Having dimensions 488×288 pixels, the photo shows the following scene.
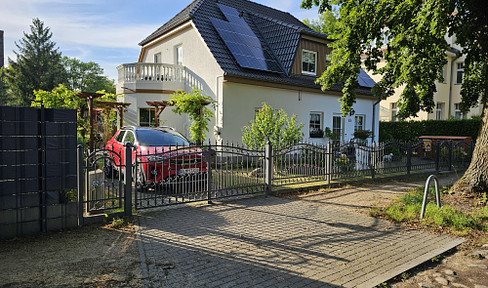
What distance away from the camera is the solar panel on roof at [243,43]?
15.1 metres

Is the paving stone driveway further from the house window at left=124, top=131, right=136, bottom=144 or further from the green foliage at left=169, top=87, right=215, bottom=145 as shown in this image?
the green foliage at left=169, top=87, right=215, bottom=145

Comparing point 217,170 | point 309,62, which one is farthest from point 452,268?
point 309,62

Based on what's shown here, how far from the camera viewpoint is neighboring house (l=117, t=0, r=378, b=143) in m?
14.6

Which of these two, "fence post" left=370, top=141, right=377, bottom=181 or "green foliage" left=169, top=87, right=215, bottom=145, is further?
"green foliage" left=169, top=87, right=215, bottom=145

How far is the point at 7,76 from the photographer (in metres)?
37.0

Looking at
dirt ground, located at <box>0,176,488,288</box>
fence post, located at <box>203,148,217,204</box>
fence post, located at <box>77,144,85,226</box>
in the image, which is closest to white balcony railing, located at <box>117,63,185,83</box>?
fence post, located at <box>203,148,217,204</box>

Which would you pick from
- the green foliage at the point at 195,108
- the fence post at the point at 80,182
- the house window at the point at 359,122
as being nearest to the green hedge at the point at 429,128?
the house window at the point at 359,122

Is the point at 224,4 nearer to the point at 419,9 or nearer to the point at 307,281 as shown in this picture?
the point at 419,9

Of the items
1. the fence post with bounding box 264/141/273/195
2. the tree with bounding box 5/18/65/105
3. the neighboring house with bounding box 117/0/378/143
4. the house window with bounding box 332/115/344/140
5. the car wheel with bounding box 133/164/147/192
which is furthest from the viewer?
the tree with bounding box 5/18/65/105

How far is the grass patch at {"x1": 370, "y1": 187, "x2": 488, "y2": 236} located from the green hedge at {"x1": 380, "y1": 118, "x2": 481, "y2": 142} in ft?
54.8

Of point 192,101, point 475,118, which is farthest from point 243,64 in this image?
point 475,118

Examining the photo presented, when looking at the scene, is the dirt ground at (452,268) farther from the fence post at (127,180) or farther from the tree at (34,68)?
the tree at (34,68)

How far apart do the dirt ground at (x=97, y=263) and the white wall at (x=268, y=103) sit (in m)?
9.27

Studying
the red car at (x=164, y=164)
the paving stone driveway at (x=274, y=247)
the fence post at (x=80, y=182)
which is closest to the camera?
the paving stone driveway at (x=274, y=247)
